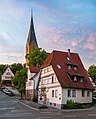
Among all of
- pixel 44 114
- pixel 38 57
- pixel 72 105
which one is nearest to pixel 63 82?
pixel 72 105

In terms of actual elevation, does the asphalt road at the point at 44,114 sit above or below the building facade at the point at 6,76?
below

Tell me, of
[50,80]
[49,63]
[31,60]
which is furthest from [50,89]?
[31,60]

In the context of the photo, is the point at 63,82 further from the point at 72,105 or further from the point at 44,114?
the point at 44,114

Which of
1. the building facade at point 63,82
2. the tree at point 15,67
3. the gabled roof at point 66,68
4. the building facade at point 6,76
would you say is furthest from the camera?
the tree at point 15,67

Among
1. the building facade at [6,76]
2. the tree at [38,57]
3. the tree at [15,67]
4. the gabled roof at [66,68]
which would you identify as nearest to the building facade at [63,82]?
the gabled roof at [66,68]

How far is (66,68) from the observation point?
176 ft

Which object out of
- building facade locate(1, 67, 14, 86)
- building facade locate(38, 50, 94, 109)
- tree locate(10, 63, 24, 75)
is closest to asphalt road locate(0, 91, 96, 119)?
building facade locate(38, 50, 94, 109)

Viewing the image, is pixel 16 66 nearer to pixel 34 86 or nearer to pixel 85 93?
pixel 34 86

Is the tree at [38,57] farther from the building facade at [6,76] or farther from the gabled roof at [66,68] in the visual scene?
the building facade at [6,76]

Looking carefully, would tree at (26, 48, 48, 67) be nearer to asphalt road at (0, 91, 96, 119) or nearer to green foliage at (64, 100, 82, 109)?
green foliage at (64, 100, 82, 109)

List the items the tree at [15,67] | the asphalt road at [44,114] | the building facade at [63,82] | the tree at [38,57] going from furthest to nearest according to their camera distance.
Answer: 1. the tree at [15,67]
2. the tree at [38,57]
3. the building facade at [63,82]
4. the asphalt road at [44,114]

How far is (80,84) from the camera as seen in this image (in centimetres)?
5238

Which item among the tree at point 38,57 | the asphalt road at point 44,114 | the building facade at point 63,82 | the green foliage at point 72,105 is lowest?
the asphalt road at point 44,114

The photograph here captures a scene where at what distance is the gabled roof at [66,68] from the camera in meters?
50.2
